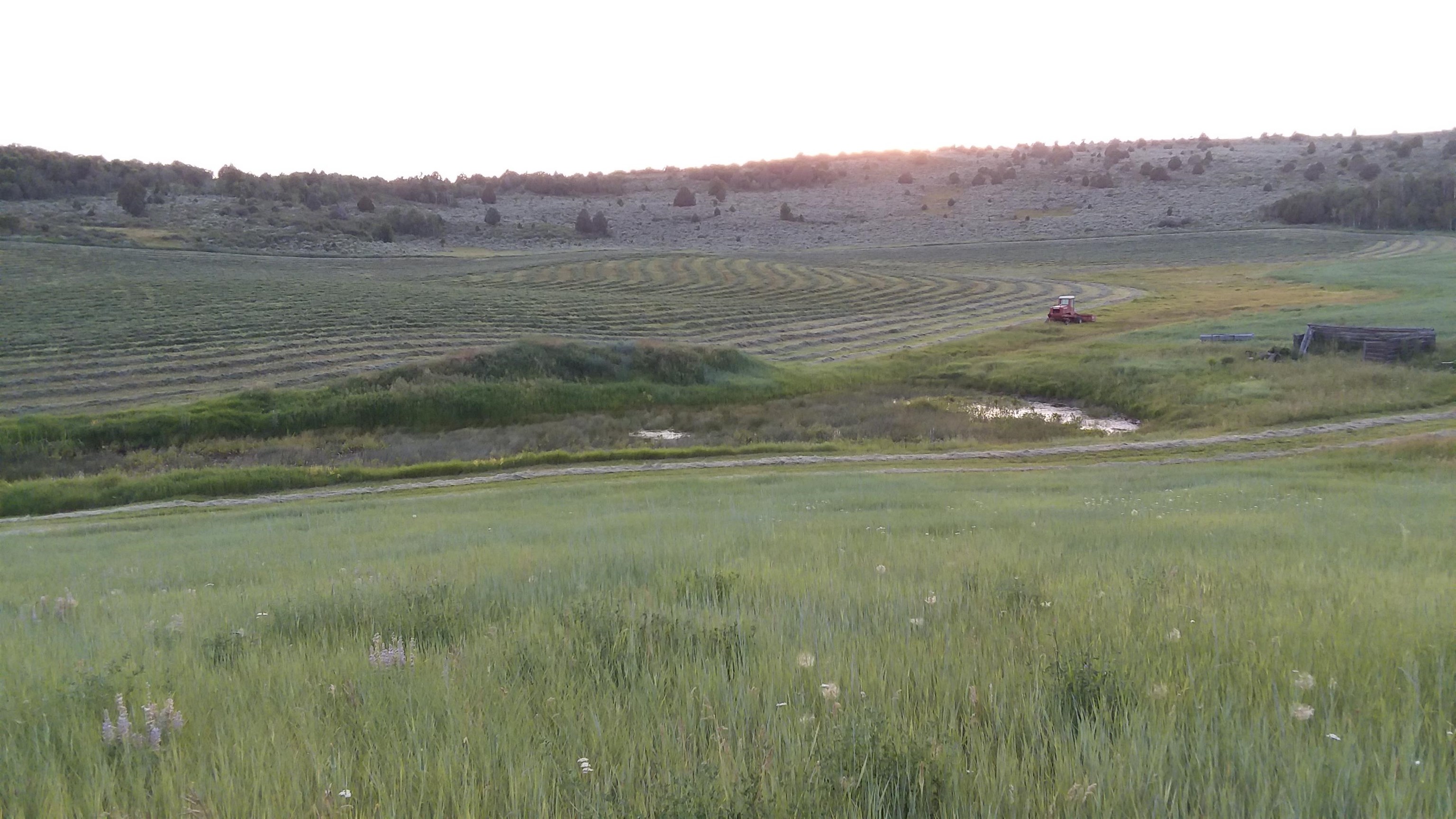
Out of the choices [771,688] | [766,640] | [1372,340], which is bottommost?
[1372,340]

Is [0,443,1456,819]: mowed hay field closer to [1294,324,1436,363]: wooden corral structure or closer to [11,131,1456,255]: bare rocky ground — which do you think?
[1294,324,1436,363]: wooden corral structure

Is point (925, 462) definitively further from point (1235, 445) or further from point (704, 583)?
point (704, 583)

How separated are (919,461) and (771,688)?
22.6m

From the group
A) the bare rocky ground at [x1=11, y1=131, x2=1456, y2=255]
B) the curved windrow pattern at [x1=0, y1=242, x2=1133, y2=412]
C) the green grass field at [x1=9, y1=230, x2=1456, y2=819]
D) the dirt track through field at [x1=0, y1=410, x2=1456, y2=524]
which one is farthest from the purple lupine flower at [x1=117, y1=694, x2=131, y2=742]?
the bare rocky ground at [x1=11, y1=131, x2=1456, y2=255]

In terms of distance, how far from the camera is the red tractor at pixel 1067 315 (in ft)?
196

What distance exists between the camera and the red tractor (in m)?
59.6

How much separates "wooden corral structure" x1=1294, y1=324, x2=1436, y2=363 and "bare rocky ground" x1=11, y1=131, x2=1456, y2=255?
257 ft

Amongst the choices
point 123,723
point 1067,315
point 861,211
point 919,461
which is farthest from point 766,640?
point 861,211

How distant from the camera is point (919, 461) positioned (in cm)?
2481

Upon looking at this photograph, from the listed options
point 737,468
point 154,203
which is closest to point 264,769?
point 737,468

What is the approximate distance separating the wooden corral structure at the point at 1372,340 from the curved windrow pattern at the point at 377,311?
71.1ft

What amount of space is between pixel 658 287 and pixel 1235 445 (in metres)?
59.4

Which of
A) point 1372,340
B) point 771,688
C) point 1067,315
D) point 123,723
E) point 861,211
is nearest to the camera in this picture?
point 123,723

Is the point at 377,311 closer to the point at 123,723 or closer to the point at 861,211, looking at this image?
the point at 123,723
